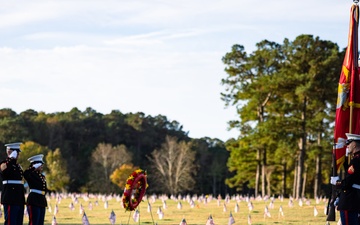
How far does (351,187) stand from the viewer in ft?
38.4

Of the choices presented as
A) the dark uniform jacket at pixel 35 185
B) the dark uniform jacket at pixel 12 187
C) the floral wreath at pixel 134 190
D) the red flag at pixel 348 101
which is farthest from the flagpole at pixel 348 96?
the dark uniform jacket at pixel 12 187

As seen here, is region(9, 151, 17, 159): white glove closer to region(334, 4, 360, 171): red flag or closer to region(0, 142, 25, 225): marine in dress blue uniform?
region(0, 142, 25, 225): marine in dress blue uniform

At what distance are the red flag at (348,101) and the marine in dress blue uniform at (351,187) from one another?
2173mm

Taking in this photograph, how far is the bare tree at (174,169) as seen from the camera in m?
71.5

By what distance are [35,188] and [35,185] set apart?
0.06 metres

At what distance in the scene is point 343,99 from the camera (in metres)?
14.3

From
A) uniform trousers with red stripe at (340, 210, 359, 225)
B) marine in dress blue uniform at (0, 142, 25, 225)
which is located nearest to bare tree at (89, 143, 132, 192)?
marine in dress blue uniform at (0, 142, 25, 225)

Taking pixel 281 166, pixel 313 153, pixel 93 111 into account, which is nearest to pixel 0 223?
pixel 313 153

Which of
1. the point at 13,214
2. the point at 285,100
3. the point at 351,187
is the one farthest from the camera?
the point at 285,100

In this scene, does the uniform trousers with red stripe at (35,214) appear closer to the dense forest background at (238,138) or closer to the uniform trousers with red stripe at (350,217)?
the uniform trousers with red stripe at (350,217)

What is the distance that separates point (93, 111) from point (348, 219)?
88697mm

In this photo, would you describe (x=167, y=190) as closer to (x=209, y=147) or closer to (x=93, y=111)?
(x=209, y=147)

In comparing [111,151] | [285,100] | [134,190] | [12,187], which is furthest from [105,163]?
[12,187]

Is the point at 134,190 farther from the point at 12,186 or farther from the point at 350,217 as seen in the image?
the point at 350,217
